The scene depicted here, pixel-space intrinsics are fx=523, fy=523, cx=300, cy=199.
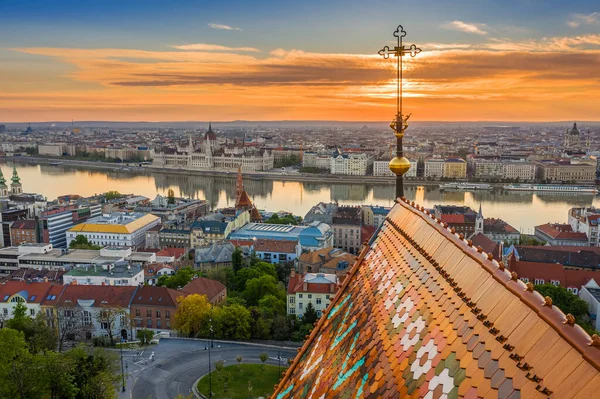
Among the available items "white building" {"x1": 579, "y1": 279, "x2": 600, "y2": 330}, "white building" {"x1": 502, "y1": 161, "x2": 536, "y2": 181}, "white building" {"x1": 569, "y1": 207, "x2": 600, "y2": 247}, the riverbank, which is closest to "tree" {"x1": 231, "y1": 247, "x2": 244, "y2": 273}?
"white building" {"x1": 579, "y1": 279, "x2": 600, "y2": 330}

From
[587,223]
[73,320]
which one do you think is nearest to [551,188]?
[587,223]

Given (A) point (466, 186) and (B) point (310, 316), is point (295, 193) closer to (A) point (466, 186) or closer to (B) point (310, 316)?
(A) point (466, 186)

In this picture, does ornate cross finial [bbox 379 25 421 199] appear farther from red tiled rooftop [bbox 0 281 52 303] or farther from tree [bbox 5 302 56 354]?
red tiled rooftop [bbox 0 281 52 303]

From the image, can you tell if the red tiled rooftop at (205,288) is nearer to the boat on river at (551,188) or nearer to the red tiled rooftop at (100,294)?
the red tiled rooftop at (100,294)

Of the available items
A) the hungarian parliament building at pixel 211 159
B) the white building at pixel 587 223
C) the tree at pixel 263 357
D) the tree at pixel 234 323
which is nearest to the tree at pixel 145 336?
the tree at pixel 234 323

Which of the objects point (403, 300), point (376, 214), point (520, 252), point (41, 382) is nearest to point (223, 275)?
Answer: point (41, 382)

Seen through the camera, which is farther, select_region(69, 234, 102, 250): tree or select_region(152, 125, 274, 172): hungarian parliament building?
select_region(152, 125, 274, 172): hungarian parliament building

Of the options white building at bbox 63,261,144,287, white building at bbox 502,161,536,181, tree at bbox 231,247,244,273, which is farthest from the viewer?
white building at bbox 502,161,536,181
